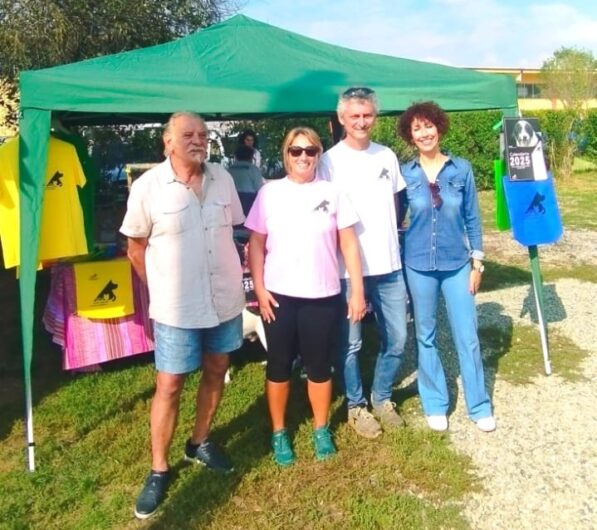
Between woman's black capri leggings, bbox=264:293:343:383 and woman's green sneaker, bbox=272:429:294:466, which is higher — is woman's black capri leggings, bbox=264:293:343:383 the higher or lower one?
the higher one

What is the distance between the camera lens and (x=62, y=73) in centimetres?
323

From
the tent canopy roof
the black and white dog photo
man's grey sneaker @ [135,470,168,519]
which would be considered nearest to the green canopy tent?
the tent canopy roof

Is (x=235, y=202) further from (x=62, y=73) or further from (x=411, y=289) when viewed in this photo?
(x=62, y=73)

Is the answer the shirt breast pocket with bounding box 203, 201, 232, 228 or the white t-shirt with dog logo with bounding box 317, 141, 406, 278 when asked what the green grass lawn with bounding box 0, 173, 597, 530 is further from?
the shirt breast pocket with bounding box 203, 201, 232, 228

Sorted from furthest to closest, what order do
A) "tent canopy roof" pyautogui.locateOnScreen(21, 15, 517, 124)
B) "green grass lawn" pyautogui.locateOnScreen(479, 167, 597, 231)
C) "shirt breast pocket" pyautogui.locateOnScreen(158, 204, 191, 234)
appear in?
"green grass lawn" pyautogui.locateOnScreen(479, 167, 597, 231) → "tent canopy roof" pyautogui.locateOnScreen(21, 15, 517, 124) → "shirt breast pocket" pyautogui.locateOnScreen(158, 204, 191, 234)

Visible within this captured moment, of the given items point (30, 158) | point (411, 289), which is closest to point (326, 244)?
point (411, 289)

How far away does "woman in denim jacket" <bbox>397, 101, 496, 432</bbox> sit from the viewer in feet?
10.2

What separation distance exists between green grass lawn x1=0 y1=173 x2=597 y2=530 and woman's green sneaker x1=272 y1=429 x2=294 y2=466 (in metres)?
0.04

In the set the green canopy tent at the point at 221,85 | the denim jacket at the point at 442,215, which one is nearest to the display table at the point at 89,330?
the green canopy tent at the point at 221,85

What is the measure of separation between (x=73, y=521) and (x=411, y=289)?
77.1 inches

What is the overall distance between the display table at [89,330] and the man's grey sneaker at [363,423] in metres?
1.78

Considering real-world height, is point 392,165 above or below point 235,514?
above

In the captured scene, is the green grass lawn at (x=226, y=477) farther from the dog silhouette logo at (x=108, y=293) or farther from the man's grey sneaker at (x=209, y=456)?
the dog silhouette logo at (x=108, y=293)

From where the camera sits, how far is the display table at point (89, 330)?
4.22 meters
